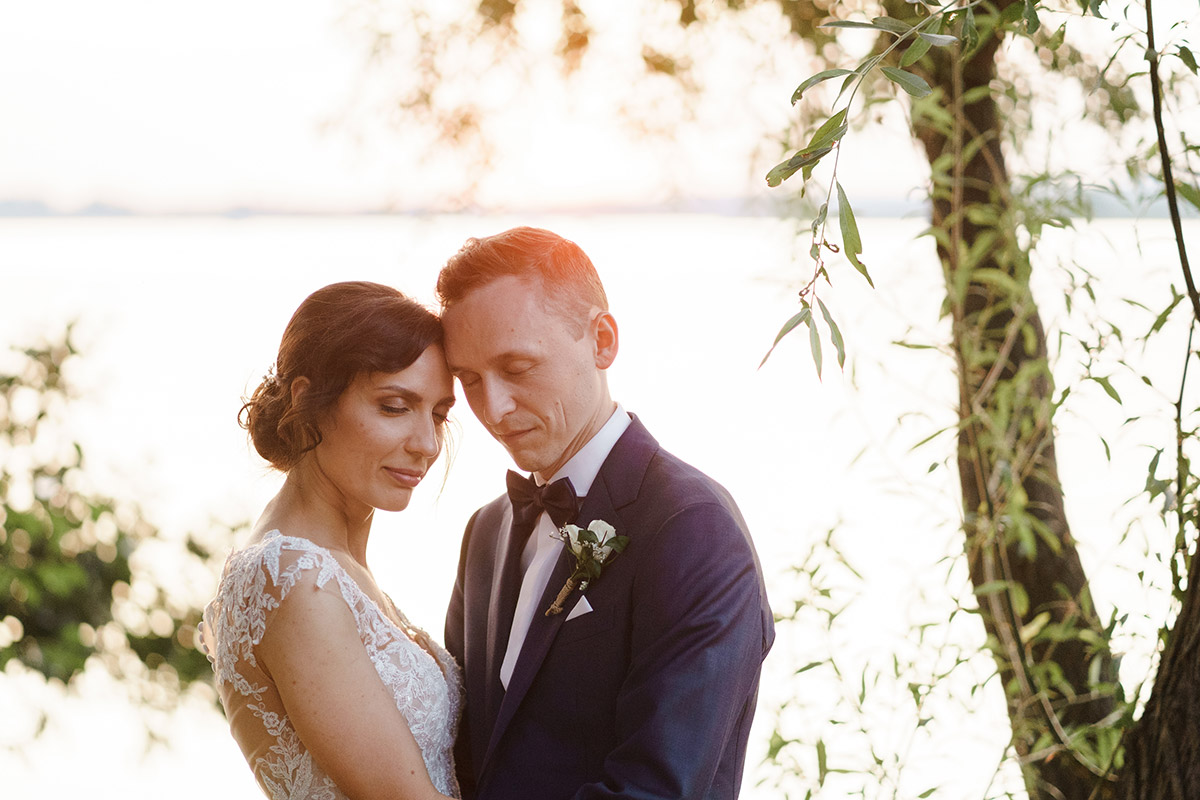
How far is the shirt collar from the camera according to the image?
2139 millimetres

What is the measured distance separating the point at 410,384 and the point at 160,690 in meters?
2.56

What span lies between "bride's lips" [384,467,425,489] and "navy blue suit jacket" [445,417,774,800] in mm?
350

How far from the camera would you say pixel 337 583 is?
1.98 m

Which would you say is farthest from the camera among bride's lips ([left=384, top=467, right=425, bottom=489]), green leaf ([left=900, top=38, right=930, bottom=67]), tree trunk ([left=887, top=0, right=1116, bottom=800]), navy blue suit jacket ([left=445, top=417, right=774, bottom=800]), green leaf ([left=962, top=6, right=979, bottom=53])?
tree trunk ([left=887, top=0, right=1116, bottom=800])

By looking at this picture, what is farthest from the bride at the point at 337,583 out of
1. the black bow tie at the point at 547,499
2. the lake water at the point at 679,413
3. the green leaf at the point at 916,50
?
the green leaf at the point at 916,50

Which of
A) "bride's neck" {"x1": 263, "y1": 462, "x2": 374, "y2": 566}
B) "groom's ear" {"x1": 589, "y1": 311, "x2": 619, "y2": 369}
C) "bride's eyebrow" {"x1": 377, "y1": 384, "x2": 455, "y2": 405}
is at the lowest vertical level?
"bride's neck" {"x1": 263, "y1": 462, "x2": 374, "y2": 566}

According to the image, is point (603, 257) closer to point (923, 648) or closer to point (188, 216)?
point (188, 216)

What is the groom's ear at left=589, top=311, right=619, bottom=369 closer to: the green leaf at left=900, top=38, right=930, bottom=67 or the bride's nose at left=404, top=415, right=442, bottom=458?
the bride's nose at left=404, top=415, right=442, bottom=458

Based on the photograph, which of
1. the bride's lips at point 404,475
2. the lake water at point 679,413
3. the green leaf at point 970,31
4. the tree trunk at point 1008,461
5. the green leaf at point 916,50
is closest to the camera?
the green leaf at point 916,50

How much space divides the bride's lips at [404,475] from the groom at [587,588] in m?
0.18

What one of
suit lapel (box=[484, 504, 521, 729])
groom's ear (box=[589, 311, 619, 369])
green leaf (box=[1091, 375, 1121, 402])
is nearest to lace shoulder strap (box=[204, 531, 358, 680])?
suit lapel (box=[484, 504, 521, 729])

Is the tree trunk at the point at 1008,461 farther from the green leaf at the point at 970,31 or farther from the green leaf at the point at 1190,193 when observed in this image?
the green leaf at the point at 970,31

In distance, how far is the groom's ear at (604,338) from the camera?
7.12ft

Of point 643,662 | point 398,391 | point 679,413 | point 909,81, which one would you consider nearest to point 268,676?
point 398,391
